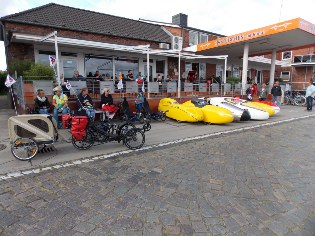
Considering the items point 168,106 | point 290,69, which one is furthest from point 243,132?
point 290,69

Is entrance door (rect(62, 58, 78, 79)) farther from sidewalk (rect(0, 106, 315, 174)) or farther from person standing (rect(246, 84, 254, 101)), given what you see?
person standing (rect(246, 84, 254, 101))

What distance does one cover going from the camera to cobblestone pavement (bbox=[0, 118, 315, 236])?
2.72m

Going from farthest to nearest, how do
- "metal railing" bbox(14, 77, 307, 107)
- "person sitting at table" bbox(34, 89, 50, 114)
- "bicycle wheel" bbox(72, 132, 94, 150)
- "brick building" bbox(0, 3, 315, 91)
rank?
"brick building" bbox(0, 3, 315, 91)
"metal railing" bbox(14, 77, 307, 107)
"person sitting at table" bbox(34, 89, 50, 114)
"bicycle wheel" bbox(72, 132, 94, 150)

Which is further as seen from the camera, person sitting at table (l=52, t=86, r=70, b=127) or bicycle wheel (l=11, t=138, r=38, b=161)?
person sitting at table (l=52, t=86, r=70, b=127)

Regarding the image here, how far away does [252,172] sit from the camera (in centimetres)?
436

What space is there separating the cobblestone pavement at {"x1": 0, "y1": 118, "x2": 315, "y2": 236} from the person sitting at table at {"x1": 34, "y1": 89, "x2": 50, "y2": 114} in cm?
396

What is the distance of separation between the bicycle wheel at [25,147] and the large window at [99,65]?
9.30m

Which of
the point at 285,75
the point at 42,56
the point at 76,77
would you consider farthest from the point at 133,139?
the point at 285,75

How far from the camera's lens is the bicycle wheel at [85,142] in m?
5.47

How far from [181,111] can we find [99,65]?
23.0 ft

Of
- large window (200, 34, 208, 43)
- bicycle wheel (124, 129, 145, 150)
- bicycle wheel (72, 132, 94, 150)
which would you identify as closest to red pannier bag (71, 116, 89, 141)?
bicycle wheel (72, 132, 94, 150)

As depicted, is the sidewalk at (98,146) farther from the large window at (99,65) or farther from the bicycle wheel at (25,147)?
the large window at (99,65)

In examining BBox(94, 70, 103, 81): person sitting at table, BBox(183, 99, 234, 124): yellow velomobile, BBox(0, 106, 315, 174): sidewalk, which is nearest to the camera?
BBox(0, 106, 315, 174): sidewalk

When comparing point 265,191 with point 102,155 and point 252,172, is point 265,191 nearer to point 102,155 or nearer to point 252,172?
point 252,172
